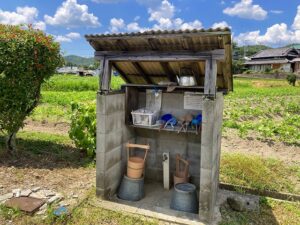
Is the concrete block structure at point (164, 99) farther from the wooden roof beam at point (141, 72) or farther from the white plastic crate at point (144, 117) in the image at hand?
the white plastic crate at point (144, 117)

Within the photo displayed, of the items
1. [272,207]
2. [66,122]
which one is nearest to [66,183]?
[272,207]

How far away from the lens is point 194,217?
16.9ft

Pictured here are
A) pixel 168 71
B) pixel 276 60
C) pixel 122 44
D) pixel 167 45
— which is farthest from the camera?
pixel 276 60

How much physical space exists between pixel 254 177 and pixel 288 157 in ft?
8.06

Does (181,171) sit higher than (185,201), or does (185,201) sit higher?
(181,171)

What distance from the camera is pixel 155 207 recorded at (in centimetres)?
558

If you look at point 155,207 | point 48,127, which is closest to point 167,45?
point 155,207

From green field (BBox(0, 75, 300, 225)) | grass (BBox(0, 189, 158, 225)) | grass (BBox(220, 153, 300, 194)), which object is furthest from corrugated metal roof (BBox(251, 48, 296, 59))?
grass (BBox(0, 189, 158, 225))

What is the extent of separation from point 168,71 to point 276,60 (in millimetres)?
65910

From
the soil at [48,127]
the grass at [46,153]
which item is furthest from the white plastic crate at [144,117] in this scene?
the soil at [48,127]

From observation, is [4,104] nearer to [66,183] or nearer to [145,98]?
[66,183]

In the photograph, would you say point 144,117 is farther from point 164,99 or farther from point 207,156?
point 207,156

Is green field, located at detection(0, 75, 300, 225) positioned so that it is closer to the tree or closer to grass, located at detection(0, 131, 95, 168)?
grass, located at detection(0, 131, 95, 168)

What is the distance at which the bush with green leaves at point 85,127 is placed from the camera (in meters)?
7.89
